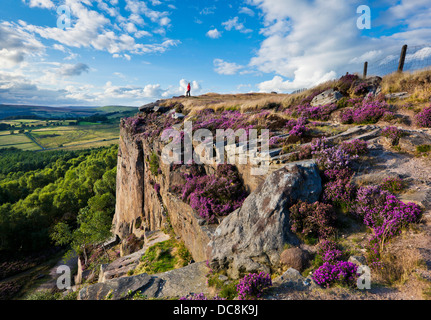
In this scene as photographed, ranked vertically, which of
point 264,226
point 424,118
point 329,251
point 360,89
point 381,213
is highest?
point 360,89

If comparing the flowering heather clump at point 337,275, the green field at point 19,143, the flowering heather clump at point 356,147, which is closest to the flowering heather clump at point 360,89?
the flowering heather clump at point 356,147

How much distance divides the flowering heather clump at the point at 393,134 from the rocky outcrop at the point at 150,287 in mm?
12253

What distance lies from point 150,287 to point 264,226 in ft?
17.0

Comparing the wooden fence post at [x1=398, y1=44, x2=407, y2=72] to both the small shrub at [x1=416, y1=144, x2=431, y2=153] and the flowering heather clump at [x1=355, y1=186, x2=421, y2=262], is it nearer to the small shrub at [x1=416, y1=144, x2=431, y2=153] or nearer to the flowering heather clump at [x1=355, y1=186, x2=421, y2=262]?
the small shrub at [x1=416, y1=144, x2=431, y2=153]

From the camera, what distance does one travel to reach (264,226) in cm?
794

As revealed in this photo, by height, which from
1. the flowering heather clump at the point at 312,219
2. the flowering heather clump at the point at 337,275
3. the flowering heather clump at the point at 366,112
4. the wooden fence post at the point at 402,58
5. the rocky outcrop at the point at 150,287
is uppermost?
the wooden fence post at the point at 402,58

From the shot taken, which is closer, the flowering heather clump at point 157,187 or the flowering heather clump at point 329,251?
the flowering heather clump at point 329,251

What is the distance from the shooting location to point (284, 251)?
23.7 ft

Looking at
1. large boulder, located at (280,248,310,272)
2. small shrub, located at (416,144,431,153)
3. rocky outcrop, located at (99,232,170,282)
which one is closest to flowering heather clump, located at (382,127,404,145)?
small shrub, located at (416,144,431,153)

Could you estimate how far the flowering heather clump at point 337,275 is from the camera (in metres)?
5.58

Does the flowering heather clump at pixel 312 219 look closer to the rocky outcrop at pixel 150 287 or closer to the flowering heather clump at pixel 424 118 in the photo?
the rocky outcrop at pixel 150 287

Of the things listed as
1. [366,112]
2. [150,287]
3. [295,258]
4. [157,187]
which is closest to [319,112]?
[366,112]

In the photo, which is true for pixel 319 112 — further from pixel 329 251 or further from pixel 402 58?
pixel 329 251
